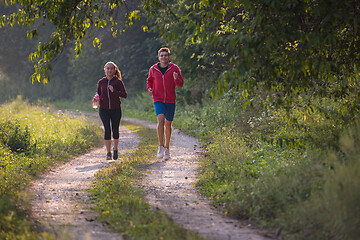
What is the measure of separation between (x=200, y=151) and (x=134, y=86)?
23.3 m

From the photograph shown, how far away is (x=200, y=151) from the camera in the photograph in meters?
11.0

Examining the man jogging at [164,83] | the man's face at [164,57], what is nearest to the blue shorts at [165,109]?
the man jogging at [164,83]

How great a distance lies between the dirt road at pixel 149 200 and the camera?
4.74m

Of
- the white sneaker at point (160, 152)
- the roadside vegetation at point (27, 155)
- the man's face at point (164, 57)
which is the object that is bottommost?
the roadside vegetation at point (27, 155)

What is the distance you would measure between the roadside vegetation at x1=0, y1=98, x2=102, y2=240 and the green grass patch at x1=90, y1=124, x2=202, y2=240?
90cm

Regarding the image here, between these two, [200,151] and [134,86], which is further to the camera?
[134,86]

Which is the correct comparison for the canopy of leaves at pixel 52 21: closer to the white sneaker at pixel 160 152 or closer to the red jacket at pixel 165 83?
the red jacket at pixel 165 83

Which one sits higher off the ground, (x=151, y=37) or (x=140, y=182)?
(x=151, y=37)

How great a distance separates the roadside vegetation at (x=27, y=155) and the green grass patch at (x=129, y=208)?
90cm

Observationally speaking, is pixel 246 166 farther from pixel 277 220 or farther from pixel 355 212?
pixel 355 212

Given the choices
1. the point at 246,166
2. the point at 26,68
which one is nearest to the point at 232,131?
the point at 246,166

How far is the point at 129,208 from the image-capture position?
18.0 feet

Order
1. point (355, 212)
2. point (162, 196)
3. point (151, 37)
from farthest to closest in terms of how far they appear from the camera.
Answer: point (151, 37), point (162, 196), point (355, 212)

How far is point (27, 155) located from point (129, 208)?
15.9 ft
